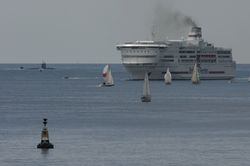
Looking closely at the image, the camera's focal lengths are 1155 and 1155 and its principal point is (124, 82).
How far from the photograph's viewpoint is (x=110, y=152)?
80438mm

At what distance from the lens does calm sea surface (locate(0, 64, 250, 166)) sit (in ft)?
252

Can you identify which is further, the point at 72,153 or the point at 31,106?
the point at 31,106

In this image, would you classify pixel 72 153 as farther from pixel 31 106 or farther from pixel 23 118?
pixel 31 106

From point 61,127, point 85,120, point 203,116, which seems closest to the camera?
point 61,127

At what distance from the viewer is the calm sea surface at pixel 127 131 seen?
7675cm

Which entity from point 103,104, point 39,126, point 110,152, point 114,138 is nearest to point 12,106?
point 103,104

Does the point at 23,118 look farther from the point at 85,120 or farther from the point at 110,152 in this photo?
the point at 110,152

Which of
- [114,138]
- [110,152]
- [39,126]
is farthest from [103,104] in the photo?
[110,152]

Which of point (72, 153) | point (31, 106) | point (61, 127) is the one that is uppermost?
point (31, 106)

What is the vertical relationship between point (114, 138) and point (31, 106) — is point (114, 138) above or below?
below

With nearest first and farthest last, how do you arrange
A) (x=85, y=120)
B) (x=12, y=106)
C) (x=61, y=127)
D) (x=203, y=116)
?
(x=61, y=127), (x=85, y=120), (x=203, y=116), (x=12, y=106)

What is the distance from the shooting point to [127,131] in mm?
99812

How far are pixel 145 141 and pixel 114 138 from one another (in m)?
3.57

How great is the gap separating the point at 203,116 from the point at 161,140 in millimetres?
34094
